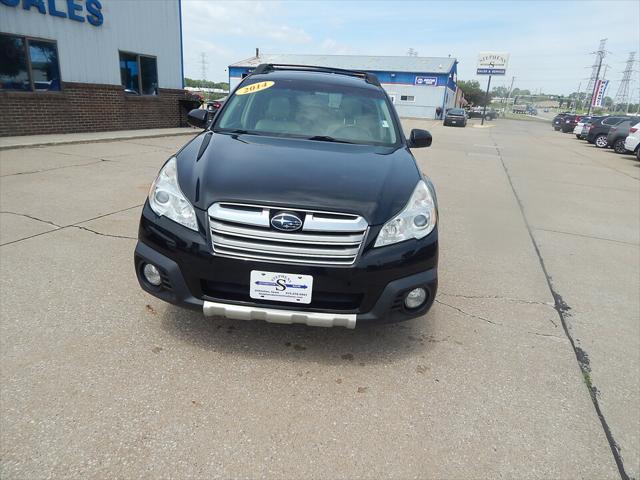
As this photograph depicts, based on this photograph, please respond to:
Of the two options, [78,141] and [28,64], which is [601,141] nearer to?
[78,141]

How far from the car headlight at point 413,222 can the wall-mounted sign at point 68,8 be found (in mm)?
11173

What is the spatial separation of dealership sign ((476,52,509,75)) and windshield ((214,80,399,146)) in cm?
5769

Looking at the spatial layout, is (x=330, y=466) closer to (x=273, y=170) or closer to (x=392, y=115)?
(x=273, y=170)

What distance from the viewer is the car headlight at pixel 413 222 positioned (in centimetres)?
240

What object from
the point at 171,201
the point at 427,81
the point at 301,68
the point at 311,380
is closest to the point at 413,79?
the point at 427,81

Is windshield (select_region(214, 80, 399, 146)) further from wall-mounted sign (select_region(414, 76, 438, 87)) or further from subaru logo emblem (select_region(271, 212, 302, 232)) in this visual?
wall-mounted sign (select_region(414, 76, 438, 87))

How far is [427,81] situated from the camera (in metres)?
48.5

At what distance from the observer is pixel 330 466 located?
1.94 metres

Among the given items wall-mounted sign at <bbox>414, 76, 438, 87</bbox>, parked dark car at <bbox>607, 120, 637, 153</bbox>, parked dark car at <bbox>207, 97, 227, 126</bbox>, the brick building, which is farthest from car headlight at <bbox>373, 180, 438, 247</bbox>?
wall-mounted sign at <bbox>414, 76, 438, 87</bbox>

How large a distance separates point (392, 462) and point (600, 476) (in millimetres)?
963

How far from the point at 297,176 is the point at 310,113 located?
129 centimetres

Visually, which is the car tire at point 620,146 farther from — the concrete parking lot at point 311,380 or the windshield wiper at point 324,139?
the windshield wiper at point 324,139

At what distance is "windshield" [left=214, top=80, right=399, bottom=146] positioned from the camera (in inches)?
138

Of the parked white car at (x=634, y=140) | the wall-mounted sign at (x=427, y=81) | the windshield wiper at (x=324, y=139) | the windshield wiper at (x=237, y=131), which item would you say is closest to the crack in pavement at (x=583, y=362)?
the windshield wiper at (x=324, y=139)
